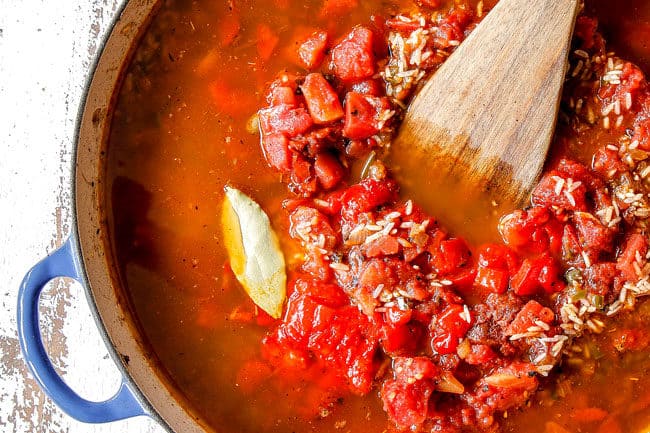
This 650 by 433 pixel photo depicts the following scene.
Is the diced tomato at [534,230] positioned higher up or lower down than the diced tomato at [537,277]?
higher up

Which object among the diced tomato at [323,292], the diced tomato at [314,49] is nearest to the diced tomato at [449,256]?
the diced tomato at [323,292]

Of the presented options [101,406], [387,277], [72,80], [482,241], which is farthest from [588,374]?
[72,80]

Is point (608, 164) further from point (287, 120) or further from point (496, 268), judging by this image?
point (287, 120)

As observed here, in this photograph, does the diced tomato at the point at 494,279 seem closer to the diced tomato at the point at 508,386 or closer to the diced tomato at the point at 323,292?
the diced tomato at the point at 508,386

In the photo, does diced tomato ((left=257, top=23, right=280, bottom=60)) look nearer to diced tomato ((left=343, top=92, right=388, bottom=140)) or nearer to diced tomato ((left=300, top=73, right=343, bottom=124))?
diced tomato ((left=300, top=73, right=343, bottom=124))

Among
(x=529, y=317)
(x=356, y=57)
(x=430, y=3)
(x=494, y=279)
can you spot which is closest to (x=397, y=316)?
(x=494, y=279)
